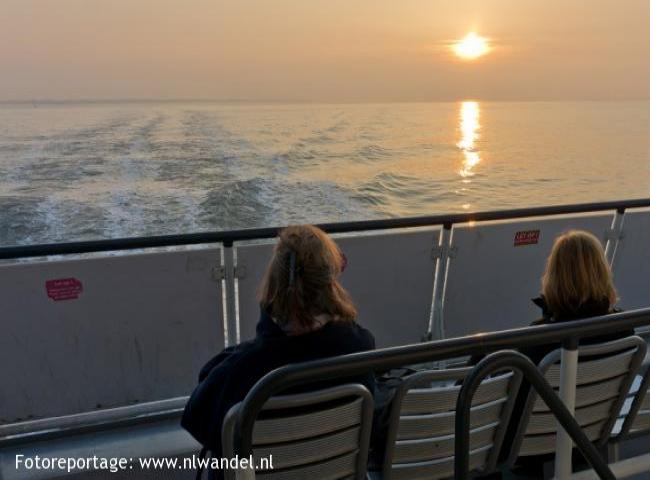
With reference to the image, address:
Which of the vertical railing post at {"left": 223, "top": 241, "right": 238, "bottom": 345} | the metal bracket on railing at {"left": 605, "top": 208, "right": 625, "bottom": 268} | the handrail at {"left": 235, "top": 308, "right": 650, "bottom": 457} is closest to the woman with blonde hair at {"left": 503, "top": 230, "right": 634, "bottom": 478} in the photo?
the handrail at {"left": 235, "top": 308, "right": 650, "bottom": 457}

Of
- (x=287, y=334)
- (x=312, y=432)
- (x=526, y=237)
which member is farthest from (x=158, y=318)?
(x=526, y=237)

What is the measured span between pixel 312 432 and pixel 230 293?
161cm

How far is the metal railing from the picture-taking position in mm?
1404

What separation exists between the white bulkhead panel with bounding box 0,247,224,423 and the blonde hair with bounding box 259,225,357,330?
3.82ft

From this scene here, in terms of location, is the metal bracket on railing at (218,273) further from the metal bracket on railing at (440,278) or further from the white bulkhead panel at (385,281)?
the metal bracket on railing at (440,278)

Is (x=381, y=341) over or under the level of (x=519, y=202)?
over

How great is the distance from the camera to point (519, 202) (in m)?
16.7

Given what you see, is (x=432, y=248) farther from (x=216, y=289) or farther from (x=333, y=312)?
(x=333, y=312)

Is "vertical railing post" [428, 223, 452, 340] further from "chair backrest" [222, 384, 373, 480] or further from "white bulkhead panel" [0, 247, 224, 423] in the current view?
"chair backrest" [222, 384, 373, 480]

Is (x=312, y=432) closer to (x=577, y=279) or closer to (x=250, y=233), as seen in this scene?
(x=577, y=279)

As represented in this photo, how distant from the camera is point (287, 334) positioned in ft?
5.87

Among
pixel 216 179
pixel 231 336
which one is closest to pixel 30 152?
pixel 216 179

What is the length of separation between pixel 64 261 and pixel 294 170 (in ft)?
50.7

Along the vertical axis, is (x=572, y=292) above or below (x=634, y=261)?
above
